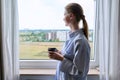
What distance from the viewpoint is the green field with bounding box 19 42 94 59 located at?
2.48 meters

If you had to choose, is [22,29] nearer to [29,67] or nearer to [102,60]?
[29,67]

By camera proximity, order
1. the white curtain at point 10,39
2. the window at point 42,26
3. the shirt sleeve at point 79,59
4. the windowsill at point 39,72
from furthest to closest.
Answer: the window at point 42,26 < the windowsill at point 39,72 < the white curtain at point 10,39 < the shirt sleeve at point 79,59

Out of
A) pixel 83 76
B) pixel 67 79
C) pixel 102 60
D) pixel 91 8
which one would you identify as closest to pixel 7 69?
pixel 67 79

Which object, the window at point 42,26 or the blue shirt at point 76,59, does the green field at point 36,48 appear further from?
the blue shirt at point 76,59

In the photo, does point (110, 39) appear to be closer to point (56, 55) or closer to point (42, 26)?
point (56, 55)

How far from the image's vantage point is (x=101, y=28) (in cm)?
218

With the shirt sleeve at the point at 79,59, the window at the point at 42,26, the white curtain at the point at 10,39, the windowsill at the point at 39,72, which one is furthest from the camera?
the window at the point at 42,26

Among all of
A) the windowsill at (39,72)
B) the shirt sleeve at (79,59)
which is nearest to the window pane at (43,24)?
the windowsill at (39,72)

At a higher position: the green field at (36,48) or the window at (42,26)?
the window at (42,26)

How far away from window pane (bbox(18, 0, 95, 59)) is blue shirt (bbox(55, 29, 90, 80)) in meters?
0.54

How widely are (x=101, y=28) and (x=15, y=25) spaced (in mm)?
823

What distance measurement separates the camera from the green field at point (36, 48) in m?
2.48

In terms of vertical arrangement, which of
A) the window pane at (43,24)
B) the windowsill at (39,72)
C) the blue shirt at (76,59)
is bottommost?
the windowsill at (39,72)

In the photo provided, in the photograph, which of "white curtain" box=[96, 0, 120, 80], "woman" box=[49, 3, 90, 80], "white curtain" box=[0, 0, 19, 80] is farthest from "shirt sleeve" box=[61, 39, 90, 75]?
Answer: "white curtain" box=[0, 0, 19, 80]
